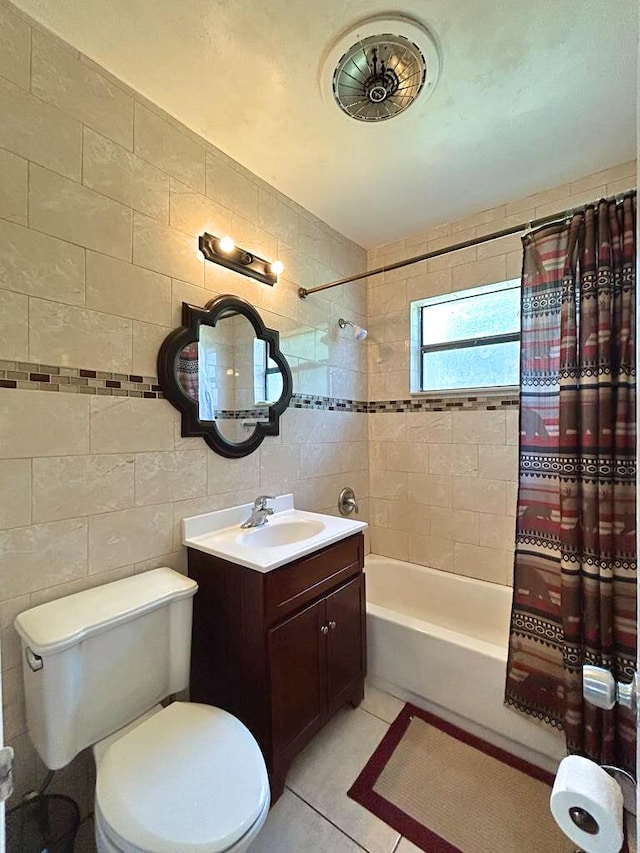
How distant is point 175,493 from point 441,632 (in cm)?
136

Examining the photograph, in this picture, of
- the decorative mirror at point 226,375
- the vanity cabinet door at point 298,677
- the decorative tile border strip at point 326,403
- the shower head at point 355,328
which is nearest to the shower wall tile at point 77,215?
the decorative mirror at point 226,375

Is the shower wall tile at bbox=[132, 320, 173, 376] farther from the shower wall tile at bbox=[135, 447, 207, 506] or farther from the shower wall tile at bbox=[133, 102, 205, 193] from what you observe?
the shower wall tile at bbox=[133, 102, 205, 193]

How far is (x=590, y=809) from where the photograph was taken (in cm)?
72

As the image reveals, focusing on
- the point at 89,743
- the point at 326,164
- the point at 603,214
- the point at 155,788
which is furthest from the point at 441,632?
the point at 326,164

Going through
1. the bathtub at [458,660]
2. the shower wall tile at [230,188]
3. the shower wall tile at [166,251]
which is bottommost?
the bathtub at [458,660]

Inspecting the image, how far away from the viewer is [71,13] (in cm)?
117

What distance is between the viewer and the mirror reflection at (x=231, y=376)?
1611mm

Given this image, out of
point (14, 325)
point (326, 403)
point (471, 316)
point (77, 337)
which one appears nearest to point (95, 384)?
point (77, 337)

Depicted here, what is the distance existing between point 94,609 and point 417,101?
2.14 metres

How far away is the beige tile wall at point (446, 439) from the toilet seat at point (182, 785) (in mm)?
1629

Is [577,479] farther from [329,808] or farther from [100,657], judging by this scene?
[100,657]

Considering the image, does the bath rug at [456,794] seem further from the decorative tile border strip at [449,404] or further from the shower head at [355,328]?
the shower head at [355,328]

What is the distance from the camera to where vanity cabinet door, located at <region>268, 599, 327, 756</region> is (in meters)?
1.36

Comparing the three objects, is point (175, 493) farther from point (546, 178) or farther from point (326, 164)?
point (546, 178)
